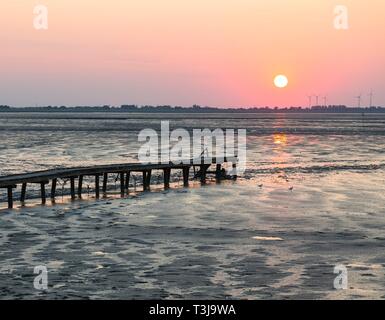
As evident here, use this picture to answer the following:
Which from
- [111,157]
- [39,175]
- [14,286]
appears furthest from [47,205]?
[111,157]

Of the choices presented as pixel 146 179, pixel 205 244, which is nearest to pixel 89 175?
pixel 146 179

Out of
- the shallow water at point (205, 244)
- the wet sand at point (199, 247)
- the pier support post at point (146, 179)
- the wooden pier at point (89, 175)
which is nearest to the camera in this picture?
the wet sand at point (199, 247)

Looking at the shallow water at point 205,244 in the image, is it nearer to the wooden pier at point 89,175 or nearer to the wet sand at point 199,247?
the wet sand at point 199,247

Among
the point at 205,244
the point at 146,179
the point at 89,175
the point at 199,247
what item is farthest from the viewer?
the point at 146,179

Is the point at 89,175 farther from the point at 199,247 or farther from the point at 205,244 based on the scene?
the point at 199,247

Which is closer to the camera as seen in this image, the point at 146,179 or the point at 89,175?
the point at 89,175

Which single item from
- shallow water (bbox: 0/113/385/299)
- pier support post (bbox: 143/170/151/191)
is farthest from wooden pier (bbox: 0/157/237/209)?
shallow water (bbox: 0/113/385/299)

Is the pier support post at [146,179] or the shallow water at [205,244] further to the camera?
the pier support post at [146,179]

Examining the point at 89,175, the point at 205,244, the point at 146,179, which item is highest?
the point at 89,175

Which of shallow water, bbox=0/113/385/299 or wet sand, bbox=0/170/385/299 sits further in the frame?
shallow water, bbox=0/113/385/299

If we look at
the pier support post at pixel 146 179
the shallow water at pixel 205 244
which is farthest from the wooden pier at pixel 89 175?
the shallow water at pixel 205 244

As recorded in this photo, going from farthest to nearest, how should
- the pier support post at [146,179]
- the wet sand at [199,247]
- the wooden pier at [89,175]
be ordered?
the pier support post at [146,179], the wooden pier at [89,175], the wet sand at [199,247]

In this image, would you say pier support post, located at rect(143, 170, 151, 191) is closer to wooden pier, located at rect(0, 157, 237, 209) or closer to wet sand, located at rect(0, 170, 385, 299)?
wooden pier, located at rect(0, 157, 237, 209)

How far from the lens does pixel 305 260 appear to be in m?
20.5
